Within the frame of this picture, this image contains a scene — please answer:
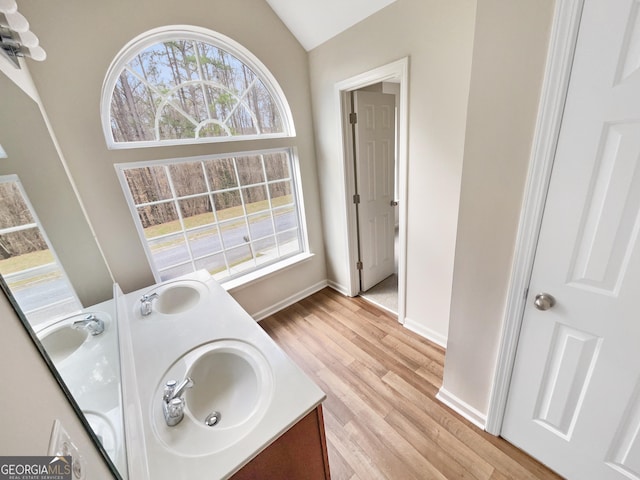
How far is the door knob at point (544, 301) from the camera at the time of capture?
996 mm

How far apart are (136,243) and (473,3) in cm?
245

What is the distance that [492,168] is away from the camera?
104 centimetres

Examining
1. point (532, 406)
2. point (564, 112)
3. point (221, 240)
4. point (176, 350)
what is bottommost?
point (532, 406)

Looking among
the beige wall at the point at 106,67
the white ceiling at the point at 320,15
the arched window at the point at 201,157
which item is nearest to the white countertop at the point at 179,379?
the beige wall at the point at 106,67

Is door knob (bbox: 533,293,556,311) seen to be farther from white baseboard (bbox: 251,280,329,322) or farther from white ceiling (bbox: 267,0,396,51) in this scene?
white baseboard (bbox: 251,280,329,322)

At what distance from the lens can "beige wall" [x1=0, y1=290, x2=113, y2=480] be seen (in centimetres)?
31

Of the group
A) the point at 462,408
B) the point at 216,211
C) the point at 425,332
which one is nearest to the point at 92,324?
the point at 216,211

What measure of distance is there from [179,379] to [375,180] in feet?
7.24

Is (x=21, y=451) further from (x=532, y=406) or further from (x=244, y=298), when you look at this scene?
(x=244, y=298)

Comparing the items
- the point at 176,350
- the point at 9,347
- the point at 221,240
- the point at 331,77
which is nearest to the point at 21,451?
the point at 9,347

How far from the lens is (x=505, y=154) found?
3.25ft

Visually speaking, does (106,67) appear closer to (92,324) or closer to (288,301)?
(92,324)

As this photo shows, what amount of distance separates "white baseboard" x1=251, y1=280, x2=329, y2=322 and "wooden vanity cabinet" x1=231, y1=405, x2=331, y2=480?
1.61 metres

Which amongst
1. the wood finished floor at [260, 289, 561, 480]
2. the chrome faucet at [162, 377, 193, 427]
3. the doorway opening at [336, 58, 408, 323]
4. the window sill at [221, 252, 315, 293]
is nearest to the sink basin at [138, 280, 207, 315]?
the window sill at [221, 252, 315, 293]
